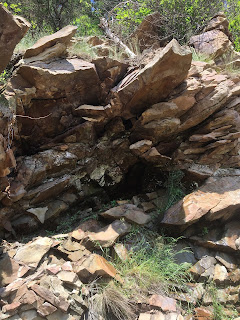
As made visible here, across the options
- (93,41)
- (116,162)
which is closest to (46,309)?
(116,162)

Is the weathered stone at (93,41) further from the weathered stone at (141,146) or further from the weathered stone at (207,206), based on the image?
the weathered stone at (207,206)

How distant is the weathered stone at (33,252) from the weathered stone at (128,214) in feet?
3.80

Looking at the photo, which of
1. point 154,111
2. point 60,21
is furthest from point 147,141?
point 60,21

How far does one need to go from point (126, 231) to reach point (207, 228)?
1.50 metres

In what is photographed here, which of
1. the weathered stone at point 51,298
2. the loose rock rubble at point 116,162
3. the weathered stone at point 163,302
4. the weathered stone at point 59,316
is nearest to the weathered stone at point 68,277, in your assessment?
the loose rock rubble at point 116,162

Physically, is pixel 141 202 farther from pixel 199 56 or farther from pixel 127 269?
pixel 199 56

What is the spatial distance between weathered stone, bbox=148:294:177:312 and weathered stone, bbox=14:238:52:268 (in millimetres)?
1699

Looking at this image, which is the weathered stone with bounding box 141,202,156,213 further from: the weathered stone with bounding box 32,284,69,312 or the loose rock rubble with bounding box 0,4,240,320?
the weathered stone with bounding box 32,284,69,312

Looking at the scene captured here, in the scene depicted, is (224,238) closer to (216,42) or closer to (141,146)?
(141,146)

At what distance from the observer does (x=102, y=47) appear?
5566 millimetres

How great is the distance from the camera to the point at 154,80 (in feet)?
14.9

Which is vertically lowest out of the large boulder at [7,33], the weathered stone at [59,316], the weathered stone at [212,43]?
the weathered stone at [59,316]

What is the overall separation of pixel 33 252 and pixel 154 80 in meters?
3.49

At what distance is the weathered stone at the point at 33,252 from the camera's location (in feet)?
11.9
